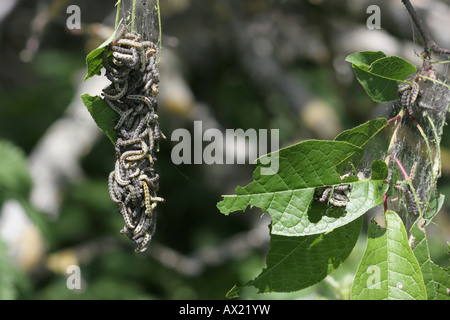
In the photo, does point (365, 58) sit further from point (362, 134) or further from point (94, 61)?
point (94, 61)

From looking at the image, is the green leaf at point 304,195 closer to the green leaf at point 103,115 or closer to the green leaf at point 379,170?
the green leaf at point 379,170

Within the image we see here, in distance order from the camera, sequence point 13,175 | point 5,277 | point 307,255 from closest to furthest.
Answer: point 307,255, point 5,277, point 13,175

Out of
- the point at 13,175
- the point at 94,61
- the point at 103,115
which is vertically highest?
the point at 13,175

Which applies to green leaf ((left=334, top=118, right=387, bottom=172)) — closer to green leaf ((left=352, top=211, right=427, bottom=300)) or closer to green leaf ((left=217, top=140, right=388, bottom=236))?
green leaf ((left=217, top=140, right=388, bottom=236))

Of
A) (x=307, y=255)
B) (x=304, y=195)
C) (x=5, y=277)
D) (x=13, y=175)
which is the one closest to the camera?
(x=304, y=195)

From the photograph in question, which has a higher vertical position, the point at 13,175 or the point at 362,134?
the point at 13,175

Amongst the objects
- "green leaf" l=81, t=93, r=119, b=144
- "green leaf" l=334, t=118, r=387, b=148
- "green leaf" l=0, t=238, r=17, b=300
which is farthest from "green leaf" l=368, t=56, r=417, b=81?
"green leaf" l=0, t=238, r=17, b=300

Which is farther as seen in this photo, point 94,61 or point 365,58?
point 94,61

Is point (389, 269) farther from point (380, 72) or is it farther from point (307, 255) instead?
point (380, 72)

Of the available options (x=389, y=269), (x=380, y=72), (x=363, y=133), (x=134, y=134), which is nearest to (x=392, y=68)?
(x=380, y=72)
